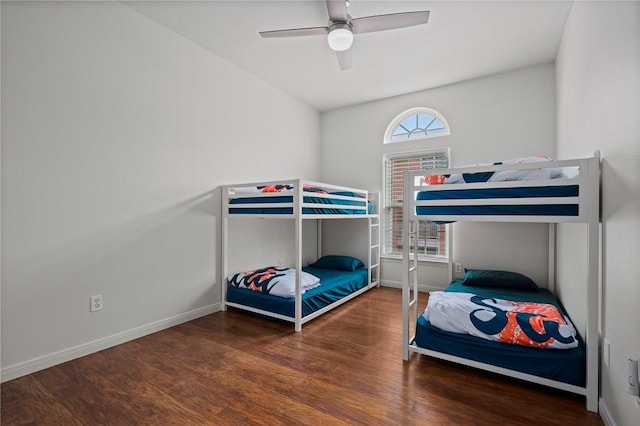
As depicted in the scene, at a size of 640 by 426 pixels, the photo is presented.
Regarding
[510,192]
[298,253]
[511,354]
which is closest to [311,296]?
[298,253]

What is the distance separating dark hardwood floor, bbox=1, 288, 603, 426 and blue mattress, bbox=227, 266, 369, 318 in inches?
13.7

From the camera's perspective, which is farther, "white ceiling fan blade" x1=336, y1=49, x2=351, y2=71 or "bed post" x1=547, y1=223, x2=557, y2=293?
"bed post" x1=547, y1=223, x2=557, y2=293

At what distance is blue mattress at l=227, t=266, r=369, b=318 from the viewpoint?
279 cm

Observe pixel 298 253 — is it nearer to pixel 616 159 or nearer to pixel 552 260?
pixel 616 159

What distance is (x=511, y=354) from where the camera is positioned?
1.82 meters

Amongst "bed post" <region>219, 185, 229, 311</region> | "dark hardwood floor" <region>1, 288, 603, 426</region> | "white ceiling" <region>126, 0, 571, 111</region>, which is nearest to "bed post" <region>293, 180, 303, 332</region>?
"dark hardwood floor" <region>1, 288, 603, 426</region>

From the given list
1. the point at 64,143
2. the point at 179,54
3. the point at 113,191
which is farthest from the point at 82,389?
the point at 179,54

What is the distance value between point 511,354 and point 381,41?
2823mm

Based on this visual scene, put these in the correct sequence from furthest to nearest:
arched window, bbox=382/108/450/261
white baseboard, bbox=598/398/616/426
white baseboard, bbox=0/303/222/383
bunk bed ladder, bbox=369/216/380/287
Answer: bunk bed ladder, bbox=369/216/380/287 < arched window, bbox=382/108/450/261 < white baseboard, bbox=0/303/222/383 < white baseboard, bbox=598/398/616/426

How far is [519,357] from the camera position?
180cm

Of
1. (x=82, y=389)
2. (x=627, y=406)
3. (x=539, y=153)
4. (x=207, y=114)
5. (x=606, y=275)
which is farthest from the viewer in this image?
(x=539, y=153)

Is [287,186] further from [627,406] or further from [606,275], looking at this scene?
[627,406]

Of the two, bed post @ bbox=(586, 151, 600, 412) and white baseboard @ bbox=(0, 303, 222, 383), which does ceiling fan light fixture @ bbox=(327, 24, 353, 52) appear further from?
white baseboard @ bbox=(0, 303, 222, 383)

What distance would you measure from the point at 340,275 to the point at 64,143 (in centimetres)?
300
